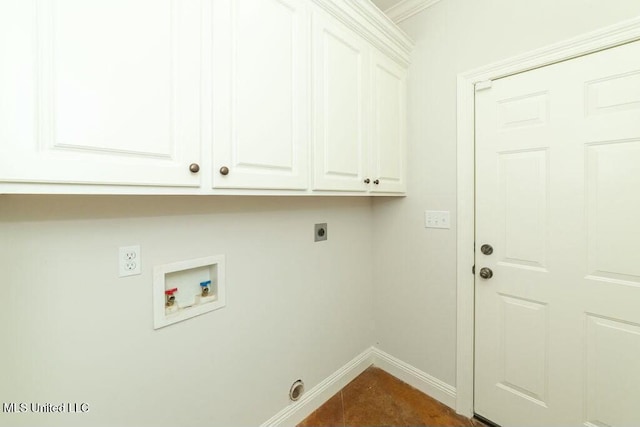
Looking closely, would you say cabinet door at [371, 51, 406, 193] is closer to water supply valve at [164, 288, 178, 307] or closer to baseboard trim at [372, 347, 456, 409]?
water supply valve at [164, 288, 178, 307]

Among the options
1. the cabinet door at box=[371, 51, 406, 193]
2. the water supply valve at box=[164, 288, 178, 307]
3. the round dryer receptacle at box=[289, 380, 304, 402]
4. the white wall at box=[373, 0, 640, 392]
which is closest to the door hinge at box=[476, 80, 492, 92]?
the white wall at box=[373, 0, 640, 392]

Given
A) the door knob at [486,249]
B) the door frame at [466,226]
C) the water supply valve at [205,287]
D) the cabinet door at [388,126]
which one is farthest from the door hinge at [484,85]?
the water supply valve at [205,287]

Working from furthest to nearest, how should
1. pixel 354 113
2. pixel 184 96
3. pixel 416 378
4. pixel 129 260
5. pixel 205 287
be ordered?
pixel 416 378 < pixel 354 113 < pixel 205 287 < pixel 129 260 < pixel 184 96

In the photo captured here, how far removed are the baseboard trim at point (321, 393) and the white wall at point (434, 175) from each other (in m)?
0.23

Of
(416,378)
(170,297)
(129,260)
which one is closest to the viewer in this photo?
(129,260)

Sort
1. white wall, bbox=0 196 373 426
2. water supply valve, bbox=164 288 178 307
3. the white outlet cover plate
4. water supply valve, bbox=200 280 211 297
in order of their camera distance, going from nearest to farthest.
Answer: white wall, bbox=0 196 373 426, water supply valve, bbox=164 288 178 307, water supply valve, bbox=200 280 211 297, the white outlet cover plate

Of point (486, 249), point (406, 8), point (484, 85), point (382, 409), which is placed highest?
point (406, 8)

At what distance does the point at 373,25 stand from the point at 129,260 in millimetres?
1642

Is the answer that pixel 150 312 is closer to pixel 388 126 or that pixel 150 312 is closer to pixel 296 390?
pixel 296 390

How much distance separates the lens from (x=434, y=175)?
5.47ft

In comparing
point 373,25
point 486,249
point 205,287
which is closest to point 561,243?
point 486,249

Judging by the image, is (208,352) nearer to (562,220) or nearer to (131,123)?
(131,123)

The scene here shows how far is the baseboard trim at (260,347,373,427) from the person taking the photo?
4.73 feet

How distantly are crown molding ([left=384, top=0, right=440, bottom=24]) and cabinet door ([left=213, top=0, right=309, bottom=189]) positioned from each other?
993 millimetres
